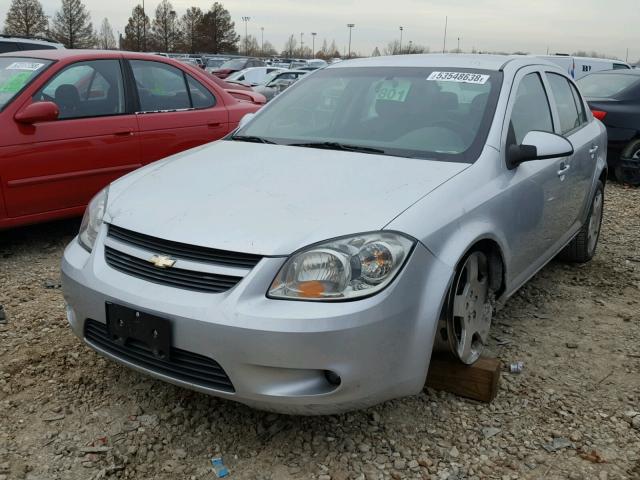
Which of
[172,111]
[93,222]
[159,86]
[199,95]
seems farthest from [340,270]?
[199,95]

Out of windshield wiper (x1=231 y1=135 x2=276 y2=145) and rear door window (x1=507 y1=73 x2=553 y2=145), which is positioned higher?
rear door window (x1=507 y1=73 x2=553 y2=145)

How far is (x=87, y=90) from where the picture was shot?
503 centimetres

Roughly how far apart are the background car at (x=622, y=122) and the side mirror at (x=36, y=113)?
6414 mm

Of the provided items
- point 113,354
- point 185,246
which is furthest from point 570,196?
point 113,354

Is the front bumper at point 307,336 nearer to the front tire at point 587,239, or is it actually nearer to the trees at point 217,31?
the front tire at point 587,239

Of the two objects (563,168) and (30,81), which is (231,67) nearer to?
(30,81)

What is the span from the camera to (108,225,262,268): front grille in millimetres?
2262

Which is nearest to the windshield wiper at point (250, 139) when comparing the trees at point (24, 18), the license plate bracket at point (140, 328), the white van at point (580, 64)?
the license plate bracket at point (140, 328)

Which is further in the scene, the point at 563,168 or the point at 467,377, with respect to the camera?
the point at 563,168

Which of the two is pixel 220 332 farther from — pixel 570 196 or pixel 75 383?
pixel 570 196

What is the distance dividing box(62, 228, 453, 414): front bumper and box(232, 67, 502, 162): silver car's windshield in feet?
3.02

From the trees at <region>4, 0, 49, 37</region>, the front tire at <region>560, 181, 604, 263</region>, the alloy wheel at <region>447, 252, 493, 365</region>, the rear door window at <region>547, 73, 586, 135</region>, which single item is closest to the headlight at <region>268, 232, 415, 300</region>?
the alloy wheel at <region>447, 252, 493, 365</region>

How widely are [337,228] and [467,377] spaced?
1018 millimetres

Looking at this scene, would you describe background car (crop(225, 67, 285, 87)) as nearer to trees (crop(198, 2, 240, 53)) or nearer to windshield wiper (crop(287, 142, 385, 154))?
windshield wiper (crop(287, 142, 385, 154))
